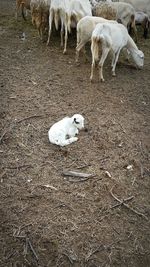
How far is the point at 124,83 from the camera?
25.4 ft

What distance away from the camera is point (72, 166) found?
5469 millimetres

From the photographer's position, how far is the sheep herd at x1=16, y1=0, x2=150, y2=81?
7449 mm

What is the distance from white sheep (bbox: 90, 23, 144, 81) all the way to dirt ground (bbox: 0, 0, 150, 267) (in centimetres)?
29

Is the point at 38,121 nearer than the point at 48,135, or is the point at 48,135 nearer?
the point at 48,135

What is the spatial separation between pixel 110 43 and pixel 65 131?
2.36m

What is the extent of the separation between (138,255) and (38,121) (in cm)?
284

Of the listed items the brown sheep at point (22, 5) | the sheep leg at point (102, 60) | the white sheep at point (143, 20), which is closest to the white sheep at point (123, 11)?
the white sheep at point (143, 20)

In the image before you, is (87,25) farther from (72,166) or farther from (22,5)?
(72,166)

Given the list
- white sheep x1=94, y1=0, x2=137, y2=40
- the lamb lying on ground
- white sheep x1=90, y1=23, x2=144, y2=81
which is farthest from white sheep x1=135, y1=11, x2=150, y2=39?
the lamb lying on ground

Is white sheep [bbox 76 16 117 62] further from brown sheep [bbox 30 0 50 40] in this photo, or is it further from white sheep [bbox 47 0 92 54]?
brown sheep [bbox 30 0 50 40]

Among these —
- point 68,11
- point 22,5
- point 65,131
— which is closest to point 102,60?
point 68,11

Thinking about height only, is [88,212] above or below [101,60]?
below

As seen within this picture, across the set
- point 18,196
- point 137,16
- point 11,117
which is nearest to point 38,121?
point 11,117

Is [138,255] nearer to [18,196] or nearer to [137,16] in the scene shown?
[18,196]
